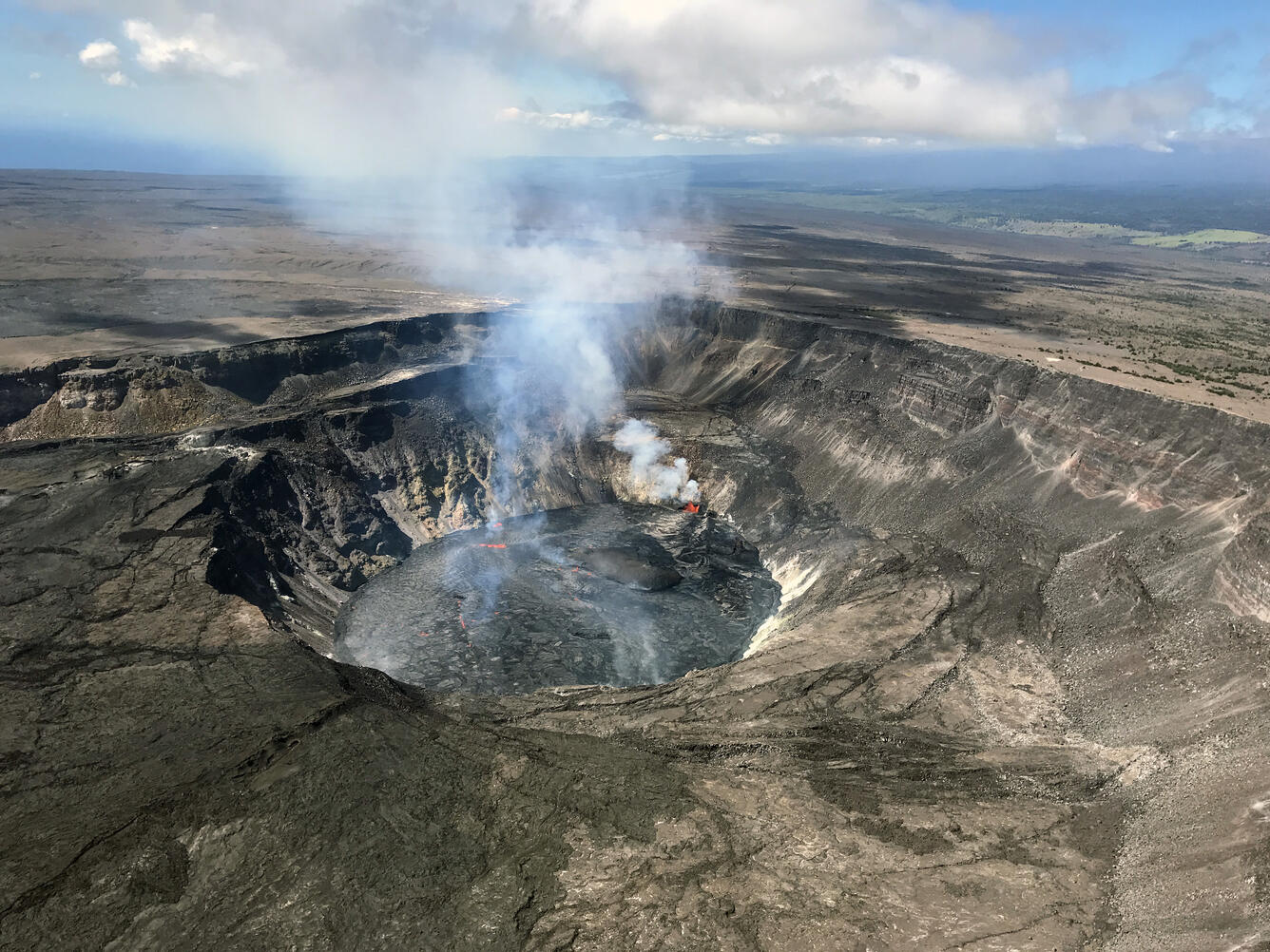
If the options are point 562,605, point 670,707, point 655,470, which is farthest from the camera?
point 655,470

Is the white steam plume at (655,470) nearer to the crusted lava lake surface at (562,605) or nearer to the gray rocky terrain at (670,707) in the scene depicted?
the crusted lava lake surface at (562,605)

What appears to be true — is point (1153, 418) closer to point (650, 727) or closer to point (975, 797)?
point (975, 797)

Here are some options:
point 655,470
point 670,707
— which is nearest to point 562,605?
point 670,707

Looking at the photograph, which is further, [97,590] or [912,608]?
[912,608]

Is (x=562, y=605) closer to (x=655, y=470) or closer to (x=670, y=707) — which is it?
(x=670, y=707)

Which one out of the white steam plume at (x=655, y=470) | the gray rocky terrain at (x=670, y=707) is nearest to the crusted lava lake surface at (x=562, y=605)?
the gray rocky terrain at (x=670, y=707)

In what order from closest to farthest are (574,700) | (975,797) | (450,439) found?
(975,797), (574,700), (450,439)

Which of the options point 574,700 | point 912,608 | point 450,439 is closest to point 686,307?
point 450,439
